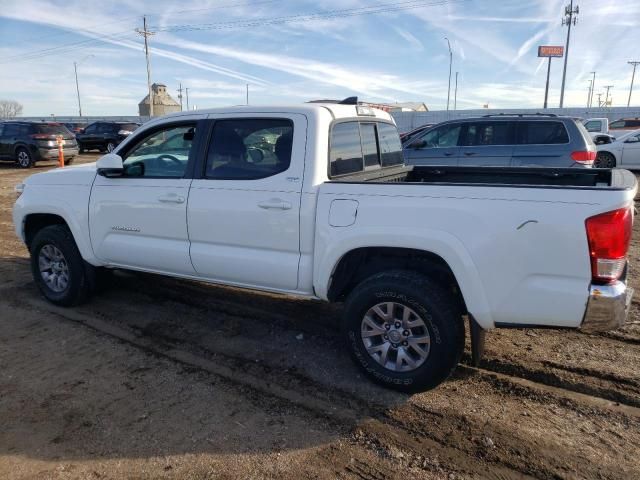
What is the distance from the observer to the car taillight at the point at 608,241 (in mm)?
2689

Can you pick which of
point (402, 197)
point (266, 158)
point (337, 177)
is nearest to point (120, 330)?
point (266, 158)

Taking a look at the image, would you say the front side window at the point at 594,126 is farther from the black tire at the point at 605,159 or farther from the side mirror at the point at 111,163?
the side mirror at the point at 111,163

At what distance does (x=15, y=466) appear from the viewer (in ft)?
8.96

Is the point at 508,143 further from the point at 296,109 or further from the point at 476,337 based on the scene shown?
the point at 476,337

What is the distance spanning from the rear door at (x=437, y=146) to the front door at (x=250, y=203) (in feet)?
22.3

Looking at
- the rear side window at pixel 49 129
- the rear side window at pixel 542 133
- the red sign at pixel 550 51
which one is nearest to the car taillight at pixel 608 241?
the rear side window at pixel 542 133

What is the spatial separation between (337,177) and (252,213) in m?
0.70

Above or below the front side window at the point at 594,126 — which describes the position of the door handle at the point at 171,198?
below

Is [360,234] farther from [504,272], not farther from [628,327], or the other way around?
[628,327]

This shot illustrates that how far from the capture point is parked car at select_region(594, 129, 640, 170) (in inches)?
609

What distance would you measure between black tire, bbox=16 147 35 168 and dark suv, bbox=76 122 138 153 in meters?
5.95

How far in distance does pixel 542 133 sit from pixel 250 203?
7.63 metres

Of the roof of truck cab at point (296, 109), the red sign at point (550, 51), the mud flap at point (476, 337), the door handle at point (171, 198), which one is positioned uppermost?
the red sign at point (550, 51)

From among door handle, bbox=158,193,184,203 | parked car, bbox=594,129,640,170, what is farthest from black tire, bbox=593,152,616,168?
door handle, bbox=158,193,184,203
